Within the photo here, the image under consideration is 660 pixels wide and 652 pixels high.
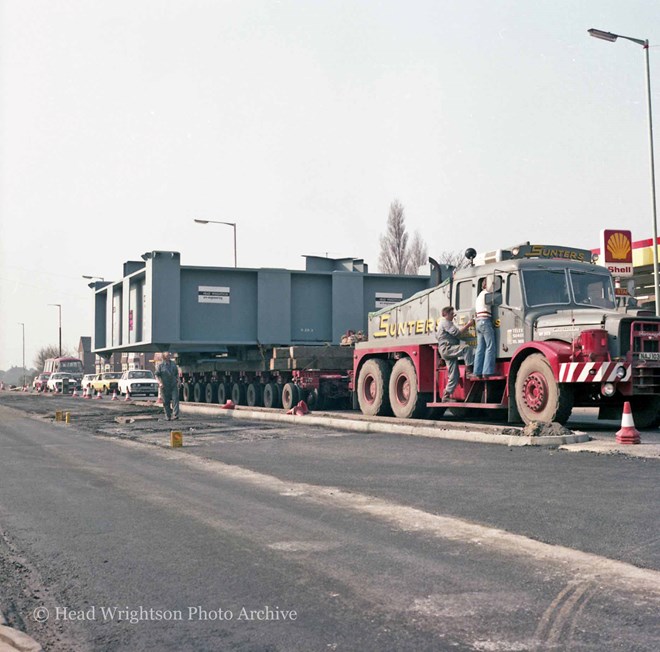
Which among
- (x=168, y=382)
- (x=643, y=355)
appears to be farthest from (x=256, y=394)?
(x=643, y=355)

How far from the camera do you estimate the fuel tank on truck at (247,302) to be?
2217cm

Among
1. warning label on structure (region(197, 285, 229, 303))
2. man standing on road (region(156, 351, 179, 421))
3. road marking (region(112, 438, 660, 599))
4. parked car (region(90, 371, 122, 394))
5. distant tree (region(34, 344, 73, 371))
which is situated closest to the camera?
road marking (region(112, 438, 660, 599))

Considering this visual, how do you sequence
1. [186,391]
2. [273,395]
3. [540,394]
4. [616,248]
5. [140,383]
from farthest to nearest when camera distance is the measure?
[140,383], [186,391], [273,395], [616,248], [540,394]

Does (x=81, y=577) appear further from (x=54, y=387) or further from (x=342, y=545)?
(x=54, y=387)

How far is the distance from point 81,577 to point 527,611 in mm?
2759

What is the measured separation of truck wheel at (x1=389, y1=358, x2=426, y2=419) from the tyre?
8958mm

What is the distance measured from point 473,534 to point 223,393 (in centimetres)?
2131

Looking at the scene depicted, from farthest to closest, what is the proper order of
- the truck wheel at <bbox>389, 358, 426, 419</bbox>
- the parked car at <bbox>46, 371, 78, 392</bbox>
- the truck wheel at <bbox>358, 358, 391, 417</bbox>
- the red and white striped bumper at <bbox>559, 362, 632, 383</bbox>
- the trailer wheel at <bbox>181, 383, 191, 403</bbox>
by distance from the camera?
the parked car at <bbox>46, 371, 78, 392</bbox> → the trailer wheel at <bbox>181, 383, 191, 403</bbox> → the truck wheel at <bbox>358, 358, 391, 417</bbox> → the truck wheel at <bbox>389, 358, 426, 419</bbox> → the red and white striped bumper at <bbox>559, 362, 632, 383</bbox>

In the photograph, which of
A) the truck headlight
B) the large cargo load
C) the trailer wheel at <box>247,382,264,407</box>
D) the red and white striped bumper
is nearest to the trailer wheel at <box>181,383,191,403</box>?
the large cargo load

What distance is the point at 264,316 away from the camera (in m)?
23.4

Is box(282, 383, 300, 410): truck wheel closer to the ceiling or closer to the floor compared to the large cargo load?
closer to the floor

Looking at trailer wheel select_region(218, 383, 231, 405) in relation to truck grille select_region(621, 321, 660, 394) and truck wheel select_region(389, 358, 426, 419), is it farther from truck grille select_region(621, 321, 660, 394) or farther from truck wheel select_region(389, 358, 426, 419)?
truck grille select_region(621, 321, 660, 394)

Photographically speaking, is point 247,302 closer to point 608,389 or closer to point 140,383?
point 608,389

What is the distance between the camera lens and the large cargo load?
2216 centimetres
